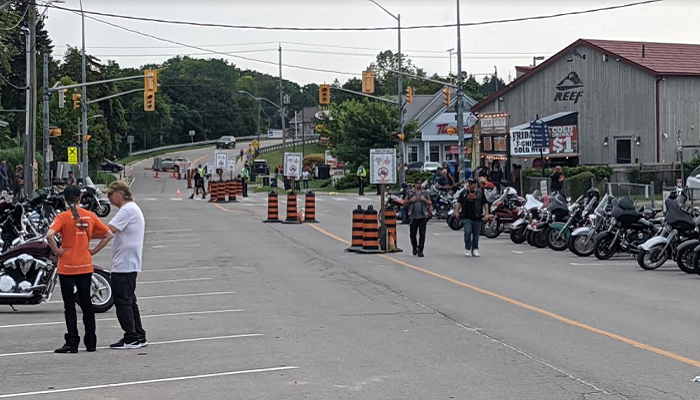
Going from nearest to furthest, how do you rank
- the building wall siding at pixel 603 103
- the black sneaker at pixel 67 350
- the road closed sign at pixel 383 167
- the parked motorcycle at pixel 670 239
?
the black sneaker at pixel 67 350 < the parked motorcycle at pixel 670 239 < the road closed sign at pixel 383 167 < the building wall siding at pixel 603 103


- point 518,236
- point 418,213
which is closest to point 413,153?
point 518,236

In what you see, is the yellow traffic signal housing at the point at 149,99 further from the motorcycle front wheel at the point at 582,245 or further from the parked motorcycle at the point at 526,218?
the motorcycle front wheel at the point at 582,245

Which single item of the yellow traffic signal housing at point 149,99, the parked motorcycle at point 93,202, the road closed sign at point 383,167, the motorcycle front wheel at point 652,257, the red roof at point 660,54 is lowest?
the motorcycle front wheel at point 652,257

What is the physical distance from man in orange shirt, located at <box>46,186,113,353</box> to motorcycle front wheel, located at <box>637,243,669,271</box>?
12.1 metres

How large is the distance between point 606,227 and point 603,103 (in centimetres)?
3019

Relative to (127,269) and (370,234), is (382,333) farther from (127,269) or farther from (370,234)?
(370,234)

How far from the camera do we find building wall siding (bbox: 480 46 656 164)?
48594 mm

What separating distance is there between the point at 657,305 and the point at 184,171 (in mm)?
80676

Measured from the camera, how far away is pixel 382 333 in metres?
11.8

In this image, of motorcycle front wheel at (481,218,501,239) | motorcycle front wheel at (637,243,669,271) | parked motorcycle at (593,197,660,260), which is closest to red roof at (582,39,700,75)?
motorcycle front wheel at (481,218,501,239)

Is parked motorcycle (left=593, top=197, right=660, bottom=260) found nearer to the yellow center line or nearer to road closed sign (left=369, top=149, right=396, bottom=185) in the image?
the yellow center line

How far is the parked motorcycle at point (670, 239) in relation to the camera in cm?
1905

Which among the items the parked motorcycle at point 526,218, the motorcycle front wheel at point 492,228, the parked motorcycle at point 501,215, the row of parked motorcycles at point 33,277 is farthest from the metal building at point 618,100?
the row of parked motorcycles at point 33,277

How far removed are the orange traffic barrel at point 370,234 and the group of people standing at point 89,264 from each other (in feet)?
40.2
